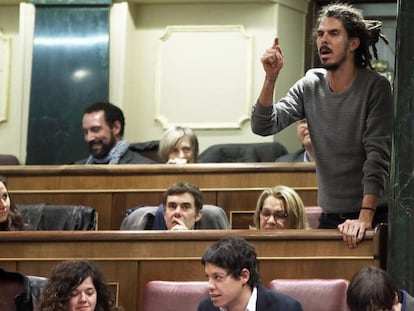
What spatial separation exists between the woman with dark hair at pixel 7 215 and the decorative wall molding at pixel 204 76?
2.03 m

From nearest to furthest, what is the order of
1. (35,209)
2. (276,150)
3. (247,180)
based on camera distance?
(35,209)
(247,180)
(276,150)

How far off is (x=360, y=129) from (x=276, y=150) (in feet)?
5.83

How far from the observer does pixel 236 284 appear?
2.82 meters

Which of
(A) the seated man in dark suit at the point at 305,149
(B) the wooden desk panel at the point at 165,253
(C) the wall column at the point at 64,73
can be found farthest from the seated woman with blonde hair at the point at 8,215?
(C) the wall column at the point at 64,73

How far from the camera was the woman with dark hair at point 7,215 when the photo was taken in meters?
3.48

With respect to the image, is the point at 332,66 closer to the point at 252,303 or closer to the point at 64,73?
the point at 252,303

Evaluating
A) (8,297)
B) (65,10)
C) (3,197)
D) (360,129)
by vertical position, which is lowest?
(8,297)

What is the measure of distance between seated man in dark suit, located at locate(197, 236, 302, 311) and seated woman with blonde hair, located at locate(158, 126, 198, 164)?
1379 mm

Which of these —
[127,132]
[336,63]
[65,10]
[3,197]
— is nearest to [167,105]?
[127,132]

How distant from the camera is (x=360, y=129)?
3.07 m

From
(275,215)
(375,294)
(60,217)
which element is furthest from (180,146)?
(375,294)

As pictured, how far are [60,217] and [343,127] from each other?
1.06 meters

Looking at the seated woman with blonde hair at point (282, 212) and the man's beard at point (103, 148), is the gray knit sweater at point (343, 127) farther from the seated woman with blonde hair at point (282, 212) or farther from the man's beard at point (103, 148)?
the man's beard at point (103, 148)

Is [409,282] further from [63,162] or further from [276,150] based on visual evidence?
[63,162]
